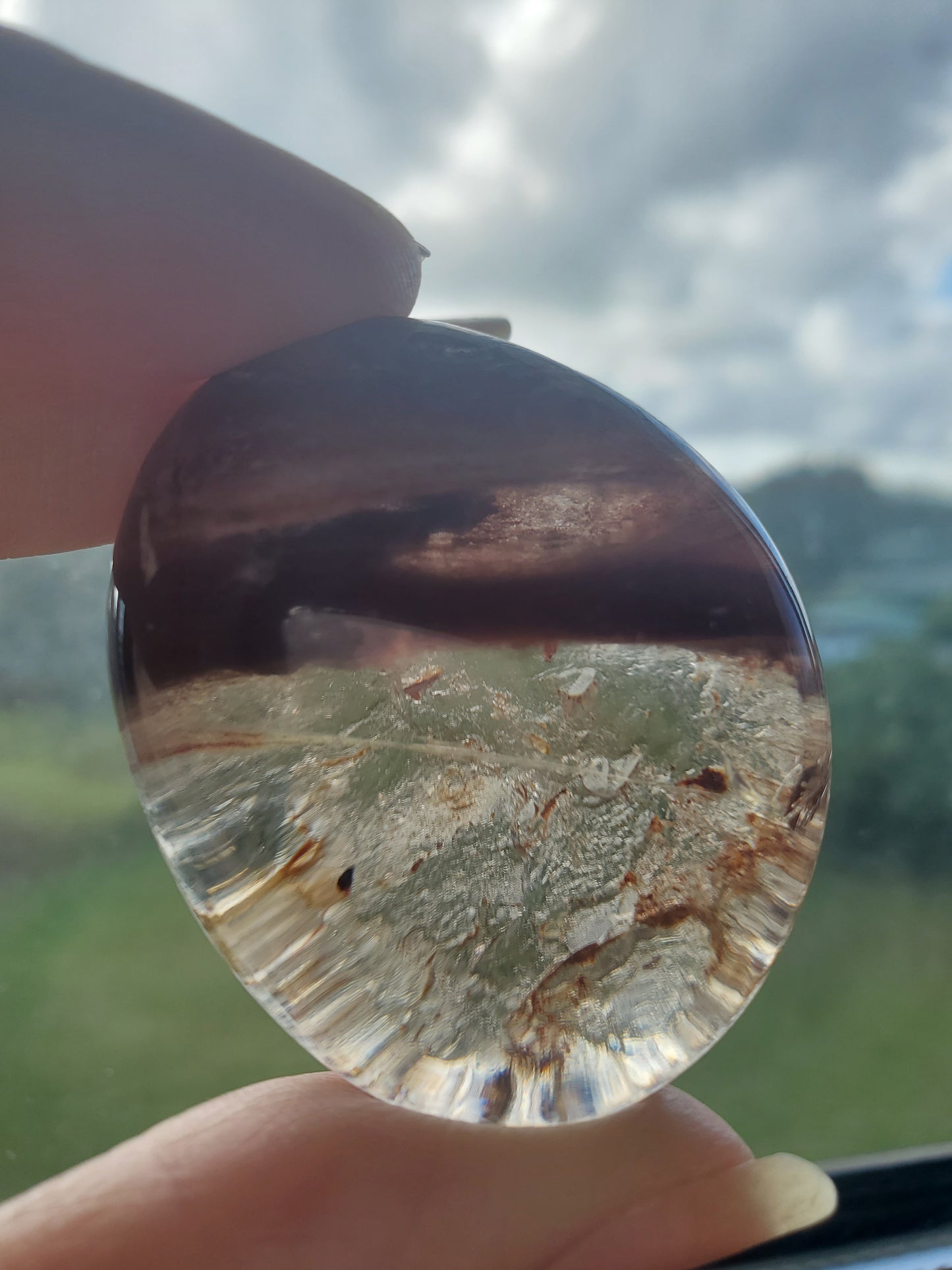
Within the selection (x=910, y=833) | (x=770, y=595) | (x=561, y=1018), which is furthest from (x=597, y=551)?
(x=910, y=833)

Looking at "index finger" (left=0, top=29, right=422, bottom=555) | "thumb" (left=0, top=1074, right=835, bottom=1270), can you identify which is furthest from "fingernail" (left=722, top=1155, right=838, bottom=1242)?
"index finger" (left=0, top=29, right=422, bottom=555)

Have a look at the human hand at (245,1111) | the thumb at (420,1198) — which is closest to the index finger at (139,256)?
the human hand at (245,1111)

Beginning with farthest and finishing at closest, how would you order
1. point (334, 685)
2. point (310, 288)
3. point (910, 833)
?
point (910, 833) < point (310, 288) < point (334, 685)

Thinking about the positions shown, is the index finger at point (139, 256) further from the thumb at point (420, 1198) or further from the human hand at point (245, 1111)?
the thumb at point (420, 1198)

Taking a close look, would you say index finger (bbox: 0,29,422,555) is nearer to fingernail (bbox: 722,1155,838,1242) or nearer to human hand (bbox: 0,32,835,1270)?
human hand (bbox: 0,32,835,1270)

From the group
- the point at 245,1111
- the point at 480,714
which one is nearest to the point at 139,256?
the point at 480,714

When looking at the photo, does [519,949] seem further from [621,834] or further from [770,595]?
[770,595]

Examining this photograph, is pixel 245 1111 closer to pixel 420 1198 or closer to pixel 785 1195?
pixel 420 1198
